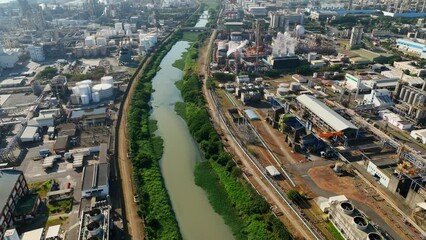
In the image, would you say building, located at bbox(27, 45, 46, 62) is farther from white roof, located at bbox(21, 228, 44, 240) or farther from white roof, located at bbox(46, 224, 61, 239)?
white roof, located at bbox(46, 224, 61, 239)

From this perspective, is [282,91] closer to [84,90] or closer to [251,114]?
[251,114]

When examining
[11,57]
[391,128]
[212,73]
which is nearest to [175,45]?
[212,73]

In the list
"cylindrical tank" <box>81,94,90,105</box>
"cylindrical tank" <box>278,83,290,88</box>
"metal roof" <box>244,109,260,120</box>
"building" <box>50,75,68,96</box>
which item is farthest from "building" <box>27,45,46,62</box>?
"cylindrical tank" <box>278,83,290,88</box>

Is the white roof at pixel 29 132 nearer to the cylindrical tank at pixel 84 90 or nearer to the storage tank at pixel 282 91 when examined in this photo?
the cylindrical tank at pixel 84 90

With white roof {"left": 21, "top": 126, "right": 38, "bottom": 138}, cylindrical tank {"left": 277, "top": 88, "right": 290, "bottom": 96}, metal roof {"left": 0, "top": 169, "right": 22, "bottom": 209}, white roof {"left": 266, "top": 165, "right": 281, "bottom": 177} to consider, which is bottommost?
white roof {"left": 266, "top": 165, "right": 281, "bottom": 177}

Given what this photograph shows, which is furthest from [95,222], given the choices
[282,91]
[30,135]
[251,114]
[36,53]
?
[36,53]

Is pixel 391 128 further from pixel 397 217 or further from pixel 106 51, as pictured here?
pixel 106 51
